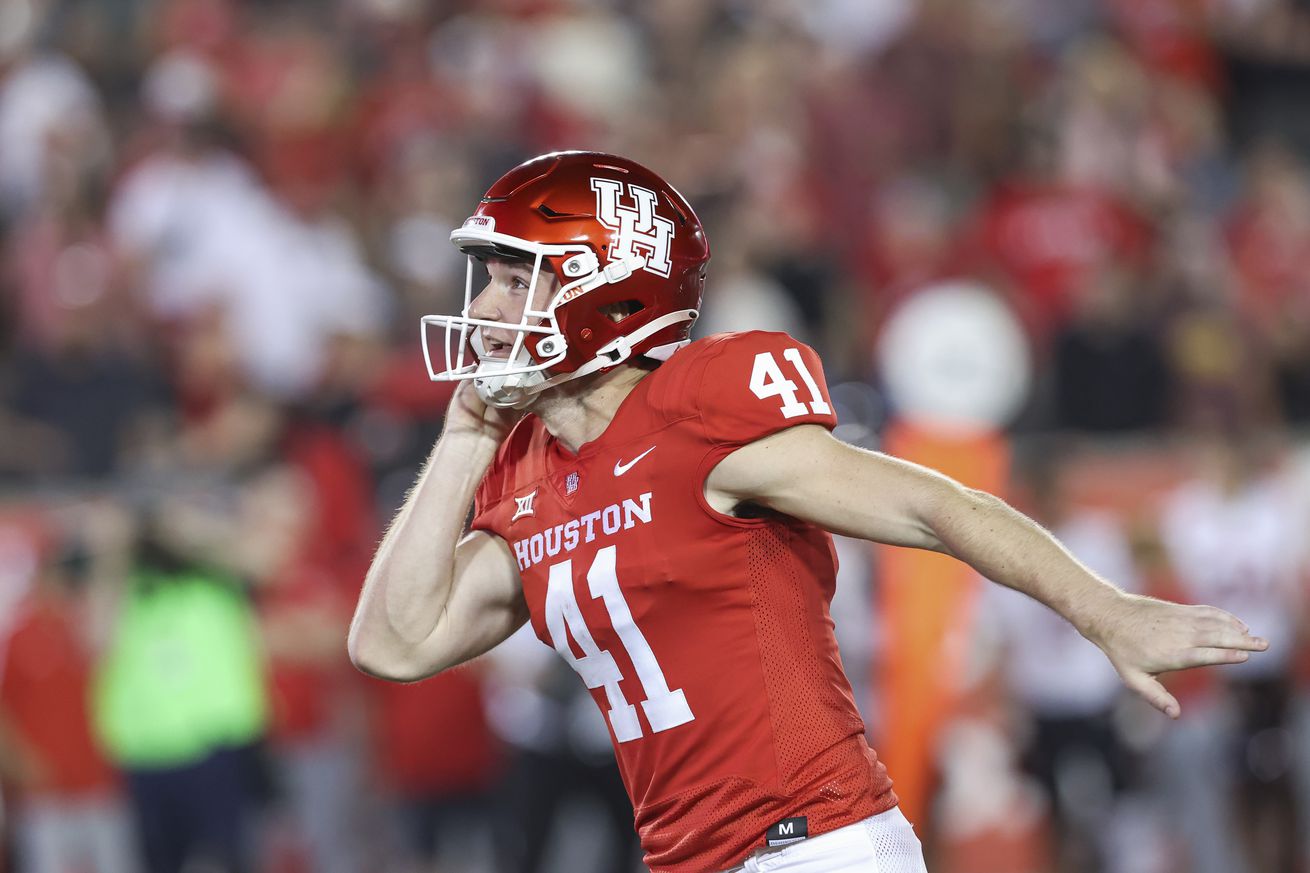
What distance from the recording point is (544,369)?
12.1 feet

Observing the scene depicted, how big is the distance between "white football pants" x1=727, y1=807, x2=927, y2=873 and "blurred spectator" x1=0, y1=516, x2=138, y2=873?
5.95 metres

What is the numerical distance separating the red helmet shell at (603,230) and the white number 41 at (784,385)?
36 cm

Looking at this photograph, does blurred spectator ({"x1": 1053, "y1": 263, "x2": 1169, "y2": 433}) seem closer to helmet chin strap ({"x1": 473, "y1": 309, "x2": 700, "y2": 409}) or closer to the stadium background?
the stadium background

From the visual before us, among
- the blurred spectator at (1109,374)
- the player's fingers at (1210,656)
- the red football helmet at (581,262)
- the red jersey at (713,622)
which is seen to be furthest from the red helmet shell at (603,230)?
the blurred spectator at (1109,374)

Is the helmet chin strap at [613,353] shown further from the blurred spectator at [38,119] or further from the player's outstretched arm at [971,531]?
the blurred spectator at [38,119]

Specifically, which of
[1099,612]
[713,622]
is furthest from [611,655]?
[1099,612]

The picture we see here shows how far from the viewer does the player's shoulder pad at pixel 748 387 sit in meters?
3.41

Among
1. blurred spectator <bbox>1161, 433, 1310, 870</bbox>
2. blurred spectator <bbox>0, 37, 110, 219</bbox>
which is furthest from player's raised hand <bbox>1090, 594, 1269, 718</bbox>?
blurred spectator <bbox>0, 37, 110, 219</bbox>

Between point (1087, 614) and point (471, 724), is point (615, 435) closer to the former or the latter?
point (1087, 614)

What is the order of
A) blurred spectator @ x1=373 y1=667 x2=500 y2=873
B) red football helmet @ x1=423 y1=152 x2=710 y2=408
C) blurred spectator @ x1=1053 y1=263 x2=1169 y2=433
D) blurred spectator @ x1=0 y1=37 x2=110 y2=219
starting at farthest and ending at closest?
blurred spectator @ x1=0 y1=37 x2=110 y2=219
blurred spectator @ x1=1053 y1=263 x2=1169 y2=433
blurred spectator @ x1=373 y1=667 x2=500 y2=873
red football helmet @ x1=423 y1=152 x2=710 y2=408

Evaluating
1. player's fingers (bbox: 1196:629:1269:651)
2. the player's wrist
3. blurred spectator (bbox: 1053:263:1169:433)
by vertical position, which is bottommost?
player's fingers (bbox: 1196:629:1269:651)

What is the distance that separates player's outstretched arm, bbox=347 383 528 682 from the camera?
3842mm

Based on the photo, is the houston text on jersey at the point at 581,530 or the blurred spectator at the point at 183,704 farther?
the blurred spectator at the point at 183,704

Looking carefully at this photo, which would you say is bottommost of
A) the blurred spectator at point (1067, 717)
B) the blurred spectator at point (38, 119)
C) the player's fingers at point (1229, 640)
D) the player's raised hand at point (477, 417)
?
the blurred spectator at point (1067, 717)
